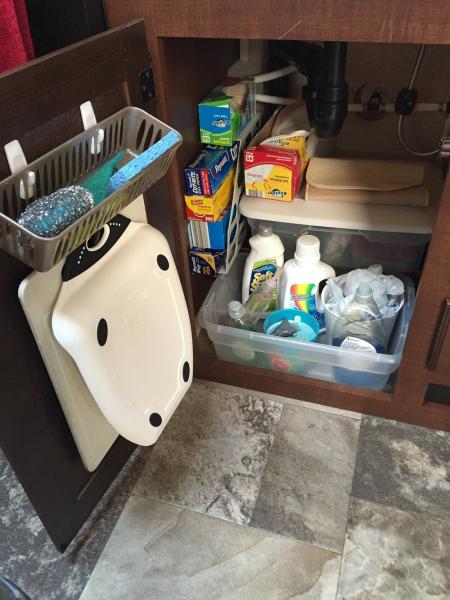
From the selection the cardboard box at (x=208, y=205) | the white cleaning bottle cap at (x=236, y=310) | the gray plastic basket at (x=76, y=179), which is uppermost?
the gray plastic basket at (x=76, y=179)

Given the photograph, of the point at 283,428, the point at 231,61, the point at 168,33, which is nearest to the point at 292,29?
the point at 168,33

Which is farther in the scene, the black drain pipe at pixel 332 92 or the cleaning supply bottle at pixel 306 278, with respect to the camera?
the cleaning supply bottle at pixel 306 278

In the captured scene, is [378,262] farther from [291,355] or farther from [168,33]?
[168,33]

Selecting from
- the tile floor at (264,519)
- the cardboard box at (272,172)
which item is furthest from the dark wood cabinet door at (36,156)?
the cardboard box at (272,172)

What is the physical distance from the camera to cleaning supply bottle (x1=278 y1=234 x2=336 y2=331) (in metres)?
1.01

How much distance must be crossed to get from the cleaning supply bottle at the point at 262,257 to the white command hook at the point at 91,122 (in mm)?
453

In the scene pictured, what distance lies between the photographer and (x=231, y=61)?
3.54ft

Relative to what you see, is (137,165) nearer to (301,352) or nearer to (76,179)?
(76,179)

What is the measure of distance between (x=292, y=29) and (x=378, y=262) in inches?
22.4

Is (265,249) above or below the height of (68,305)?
below

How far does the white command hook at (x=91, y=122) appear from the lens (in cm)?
64

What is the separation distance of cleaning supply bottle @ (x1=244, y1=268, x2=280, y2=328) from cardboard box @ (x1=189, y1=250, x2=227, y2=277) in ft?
0.33

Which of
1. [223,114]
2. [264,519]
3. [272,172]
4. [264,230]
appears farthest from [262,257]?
[264,519]

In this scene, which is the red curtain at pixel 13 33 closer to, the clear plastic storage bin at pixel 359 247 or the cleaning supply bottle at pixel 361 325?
the clear plastic storage bin at pixel 359 247
